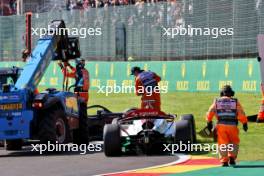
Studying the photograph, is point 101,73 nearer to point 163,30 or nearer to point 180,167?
point 163,30

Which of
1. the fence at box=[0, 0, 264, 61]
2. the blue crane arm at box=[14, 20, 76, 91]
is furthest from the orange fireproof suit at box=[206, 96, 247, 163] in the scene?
the fence at box=[0, 0, 264, 61]

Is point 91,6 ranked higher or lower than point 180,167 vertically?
higher

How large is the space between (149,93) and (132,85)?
1413 cm

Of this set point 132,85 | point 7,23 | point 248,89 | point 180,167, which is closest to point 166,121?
point 180,167

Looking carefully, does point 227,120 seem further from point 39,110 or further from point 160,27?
point 160,27

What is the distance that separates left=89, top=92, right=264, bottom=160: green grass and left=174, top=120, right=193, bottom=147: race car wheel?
1034mm

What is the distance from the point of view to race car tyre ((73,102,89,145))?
17.6 m

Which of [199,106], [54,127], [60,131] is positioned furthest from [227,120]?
[199,106]

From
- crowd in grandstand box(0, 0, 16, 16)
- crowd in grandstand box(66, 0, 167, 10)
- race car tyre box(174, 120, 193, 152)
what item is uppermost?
crowd in grandstand box(0, 0, 16, 16)

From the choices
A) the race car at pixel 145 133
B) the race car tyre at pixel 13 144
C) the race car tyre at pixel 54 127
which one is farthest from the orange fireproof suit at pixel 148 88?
the race car tyre at pixel 13 144

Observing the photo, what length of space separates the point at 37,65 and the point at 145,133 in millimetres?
3146

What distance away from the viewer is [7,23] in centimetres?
4150

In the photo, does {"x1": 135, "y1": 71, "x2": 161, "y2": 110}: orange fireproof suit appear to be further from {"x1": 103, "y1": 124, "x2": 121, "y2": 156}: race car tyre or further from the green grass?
{"x1": 103, "y1": 124, "x2": 121, "y2": 156}: race car tyre

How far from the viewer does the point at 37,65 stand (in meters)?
17.2
